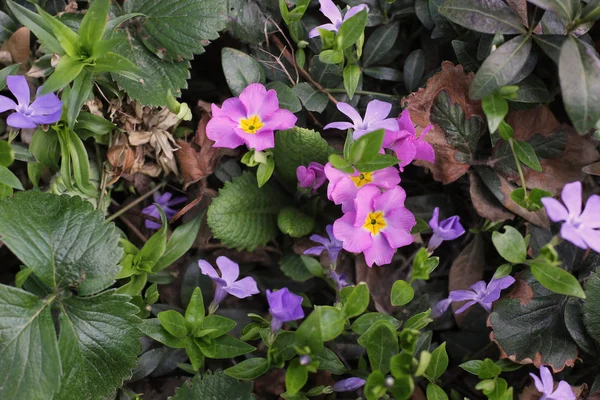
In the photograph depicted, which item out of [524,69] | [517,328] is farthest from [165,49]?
[517,328]

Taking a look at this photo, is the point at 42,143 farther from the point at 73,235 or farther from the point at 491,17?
the point at 491,17

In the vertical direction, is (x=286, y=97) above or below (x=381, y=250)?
above

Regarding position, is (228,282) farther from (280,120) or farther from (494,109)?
(494,109)

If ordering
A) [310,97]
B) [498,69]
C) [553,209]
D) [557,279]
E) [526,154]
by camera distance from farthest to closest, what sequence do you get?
[310,97] → [526,154] → [498,69] → [557,279] → [553,209]

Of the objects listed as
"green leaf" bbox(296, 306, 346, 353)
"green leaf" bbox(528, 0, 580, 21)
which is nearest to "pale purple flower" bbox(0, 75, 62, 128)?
"green leaf" bbox(296, 306, 346, 353)

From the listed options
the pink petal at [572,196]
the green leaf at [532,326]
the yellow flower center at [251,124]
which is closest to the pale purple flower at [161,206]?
the yellow flower center at [251,124]

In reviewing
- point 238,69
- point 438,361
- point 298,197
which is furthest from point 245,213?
point 438,361
